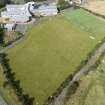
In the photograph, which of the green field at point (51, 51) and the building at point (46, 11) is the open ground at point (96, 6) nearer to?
the green field at point (51, 51)

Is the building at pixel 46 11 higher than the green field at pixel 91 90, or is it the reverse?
the building at pixel 46 11

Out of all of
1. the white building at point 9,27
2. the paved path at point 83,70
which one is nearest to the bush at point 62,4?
the white building at point 9,27

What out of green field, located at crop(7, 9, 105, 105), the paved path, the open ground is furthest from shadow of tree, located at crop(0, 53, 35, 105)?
the open ground

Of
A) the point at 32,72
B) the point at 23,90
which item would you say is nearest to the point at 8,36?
the point at 32,72

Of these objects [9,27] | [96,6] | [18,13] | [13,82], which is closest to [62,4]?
[96,6]

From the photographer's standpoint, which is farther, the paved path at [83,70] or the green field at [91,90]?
the paved path at [83,70]

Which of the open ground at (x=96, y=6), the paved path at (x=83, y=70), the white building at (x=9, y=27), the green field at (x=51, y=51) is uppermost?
the white building at (x=9, y=27)
